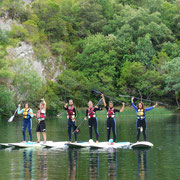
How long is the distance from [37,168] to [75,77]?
6032 centimetres

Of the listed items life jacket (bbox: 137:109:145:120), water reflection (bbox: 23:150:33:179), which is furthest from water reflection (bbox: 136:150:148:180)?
water reflection (bbox: 23:150:33:179)

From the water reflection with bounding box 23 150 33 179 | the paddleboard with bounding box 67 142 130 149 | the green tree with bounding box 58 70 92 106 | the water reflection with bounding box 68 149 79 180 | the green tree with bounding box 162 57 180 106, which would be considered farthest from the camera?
the green tree with bounding box 58 70 92 106

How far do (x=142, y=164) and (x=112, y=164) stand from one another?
1.03 meters

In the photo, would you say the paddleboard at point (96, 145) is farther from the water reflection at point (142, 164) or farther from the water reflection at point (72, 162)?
the water reflection at point (142, 164)

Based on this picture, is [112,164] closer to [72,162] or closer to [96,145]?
[72,162]

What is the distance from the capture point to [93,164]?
50.0 feet

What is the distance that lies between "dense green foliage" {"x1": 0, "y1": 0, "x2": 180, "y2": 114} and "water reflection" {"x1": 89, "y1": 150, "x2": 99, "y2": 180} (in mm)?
44609

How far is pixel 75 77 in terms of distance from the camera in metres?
74.5

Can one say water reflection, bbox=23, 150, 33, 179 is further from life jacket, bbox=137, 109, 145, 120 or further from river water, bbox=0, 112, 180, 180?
life jacket, bbox=137, 109, 145, 120

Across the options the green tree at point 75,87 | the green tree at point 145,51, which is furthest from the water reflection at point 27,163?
the green tree at point 145,51

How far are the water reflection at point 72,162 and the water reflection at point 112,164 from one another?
3.57 ft

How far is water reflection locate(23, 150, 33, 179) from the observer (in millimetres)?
13182

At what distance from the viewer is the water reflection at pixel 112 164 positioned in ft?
42.7

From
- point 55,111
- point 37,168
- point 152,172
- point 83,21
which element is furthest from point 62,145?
point 83,21
